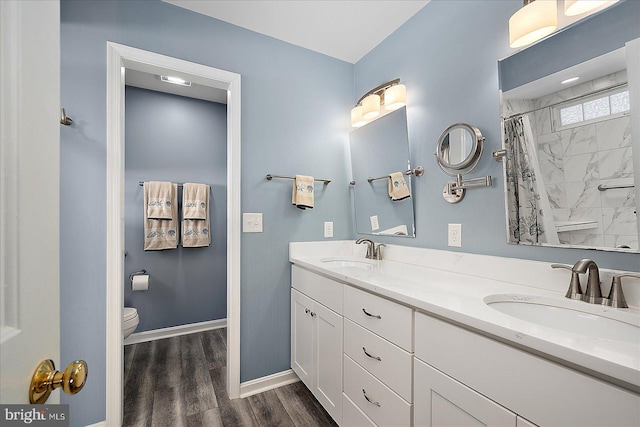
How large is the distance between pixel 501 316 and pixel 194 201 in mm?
2732

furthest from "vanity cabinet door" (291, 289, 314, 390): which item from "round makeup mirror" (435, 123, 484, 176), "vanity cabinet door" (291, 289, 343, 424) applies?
"round makeup mirror" (435, 123, 484, 176)

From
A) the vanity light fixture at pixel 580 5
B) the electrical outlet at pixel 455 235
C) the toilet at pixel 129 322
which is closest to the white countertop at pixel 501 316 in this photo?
the electrical outlet at pixel 455 235

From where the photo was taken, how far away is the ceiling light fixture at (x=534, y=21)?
3.50 ft

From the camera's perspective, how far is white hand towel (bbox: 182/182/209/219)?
277cm

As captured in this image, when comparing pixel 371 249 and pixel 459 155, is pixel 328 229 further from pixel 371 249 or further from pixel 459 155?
pixel 459 155

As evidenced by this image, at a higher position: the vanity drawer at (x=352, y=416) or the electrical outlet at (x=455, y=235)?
the electrical outlet at (x=455, y=235)

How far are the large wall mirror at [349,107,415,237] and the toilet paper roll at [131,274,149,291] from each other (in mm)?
1958

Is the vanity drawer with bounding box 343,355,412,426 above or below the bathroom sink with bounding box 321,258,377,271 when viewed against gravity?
below

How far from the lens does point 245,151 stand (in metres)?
1.92

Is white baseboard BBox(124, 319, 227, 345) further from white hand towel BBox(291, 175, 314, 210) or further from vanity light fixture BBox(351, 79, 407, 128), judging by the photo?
vanity light fixture BBox(351, 79, 407, 128)

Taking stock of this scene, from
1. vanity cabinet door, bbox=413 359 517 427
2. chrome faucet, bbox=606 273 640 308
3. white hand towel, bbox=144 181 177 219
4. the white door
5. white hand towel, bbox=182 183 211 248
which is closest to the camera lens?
the white door

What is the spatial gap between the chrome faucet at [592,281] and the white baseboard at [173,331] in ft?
9.93

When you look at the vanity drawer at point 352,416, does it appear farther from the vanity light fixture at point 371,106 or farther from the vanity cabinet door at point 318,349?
the vanity light fixture at point 371,106

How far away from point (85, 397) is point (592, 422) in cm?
214
